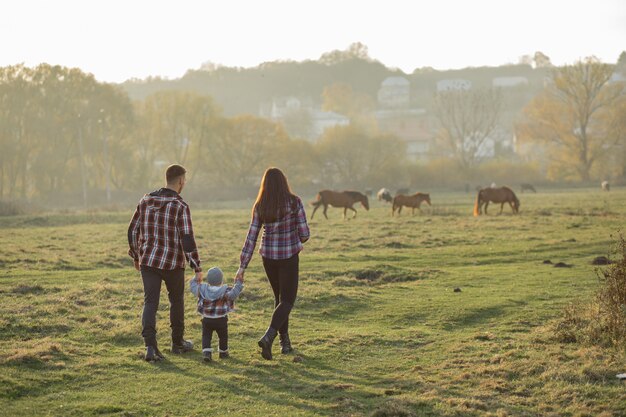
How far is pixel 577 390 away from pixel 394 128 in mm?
145252

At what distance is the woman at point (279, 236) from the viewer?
9586mm

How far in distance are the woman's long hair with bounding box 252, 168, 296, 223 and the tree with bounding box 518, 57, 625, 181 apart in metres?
74.0

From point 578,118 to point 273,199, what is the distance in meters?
78.1

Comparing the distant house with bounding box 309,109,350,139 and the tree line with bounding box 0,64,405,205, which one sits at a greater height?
the distant house with bounding box 309,109,350,139

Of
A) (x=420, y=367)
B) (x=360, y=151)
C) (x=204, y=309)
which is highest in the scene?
(x=360, y=151)

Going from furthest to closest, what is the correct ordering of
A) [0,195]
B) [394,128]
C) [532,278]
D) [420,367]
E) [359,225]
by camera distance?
[394,128]
[0,195]
[359,225]
[532,278]
[420,367]

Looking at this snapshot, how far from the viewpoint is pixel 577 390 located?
26.5ft

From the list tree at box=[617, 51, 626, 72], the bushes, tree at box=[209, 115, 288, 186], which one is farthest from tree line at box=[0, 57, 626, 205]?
tree at box=[617, 51, 626, 72]

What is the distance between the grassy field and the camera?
791 centimetres

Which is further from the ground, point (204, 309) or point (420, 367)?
point (204, 309)

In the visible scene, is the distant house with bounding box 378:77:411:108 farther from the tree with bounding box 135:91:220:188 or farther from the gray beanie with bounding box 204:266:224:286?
the gray beanie with bounding box 204:266:224:286

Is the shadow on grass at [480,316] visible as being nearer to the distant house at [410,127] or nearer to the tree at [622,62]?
the distant house at [410,127]

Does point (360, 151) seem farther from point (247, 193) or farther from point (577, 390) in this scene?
point (577, 390)

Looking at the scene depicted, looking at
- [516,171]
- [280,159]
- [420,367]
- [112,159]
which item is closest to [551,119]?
[516,171]
